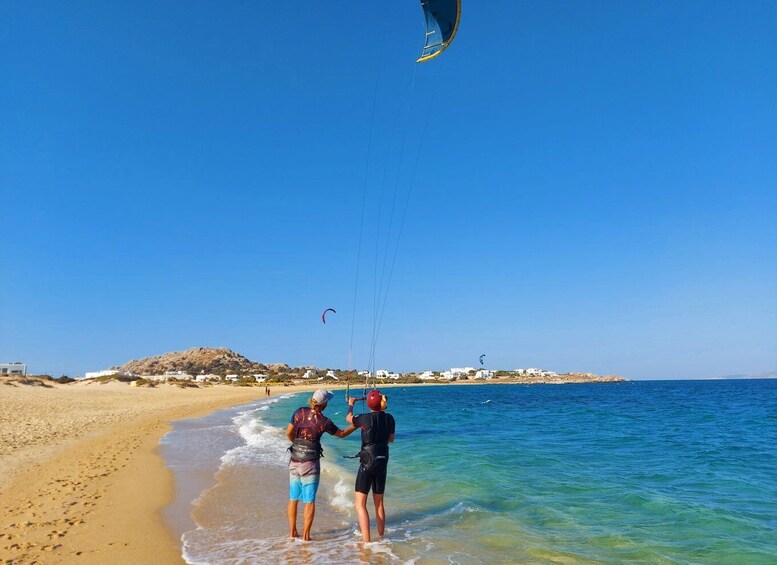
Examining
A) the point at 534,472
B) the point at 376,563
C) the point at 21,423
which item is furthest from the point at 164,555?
the point at 21,423

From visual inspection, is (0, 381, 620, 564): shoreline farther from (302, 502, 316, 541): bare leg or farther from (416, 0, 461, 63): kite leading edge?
(416, 0, 461, 63): kite leading edge

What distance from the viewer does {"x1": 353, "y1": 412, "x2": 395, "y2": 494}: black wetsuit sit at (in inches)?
270

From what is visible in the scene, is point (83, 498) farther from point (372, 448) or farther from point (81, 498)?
point (372, 448)

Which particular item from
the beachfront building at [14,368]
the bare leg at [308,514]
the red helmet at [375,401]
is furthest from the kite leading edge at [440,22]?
the beachfront building at [14,368]

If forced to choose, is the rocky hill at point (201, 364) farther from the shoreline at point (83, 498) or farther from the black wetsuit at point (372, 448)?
the black wetsuit at point (372, 448)

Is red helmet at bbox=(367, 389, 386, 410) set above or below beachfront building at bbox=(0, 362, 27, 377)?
below

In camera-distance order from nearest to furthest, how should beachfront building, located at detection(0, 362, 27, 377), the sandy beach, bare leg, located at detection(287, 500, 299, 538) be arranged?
the sandy beach < bare leg, located at detection(287, 500, 299, 538) < beachfront building, located at detection(0, 362, 27, 377)

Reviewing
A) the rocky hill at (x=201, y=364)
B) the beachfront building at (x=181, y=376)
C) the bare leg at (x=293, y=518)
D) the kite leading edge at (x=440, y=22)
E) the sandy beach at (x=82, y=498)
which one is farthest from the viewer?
the rocky hill at (x=201, y=364)

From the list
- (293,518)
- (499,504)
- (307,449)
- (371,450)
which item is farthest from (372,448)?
(499,504)

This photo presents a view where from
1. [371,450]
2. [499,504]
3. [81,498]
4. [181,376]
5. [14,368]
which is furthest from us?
[181,376]

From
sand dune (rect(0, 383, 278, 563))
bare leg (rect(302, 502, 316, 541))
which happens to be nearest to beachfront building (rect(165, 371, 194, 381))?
sand dune (rect(0, 383, 278, 563))

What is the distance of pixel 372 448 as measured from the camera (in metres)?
6.86

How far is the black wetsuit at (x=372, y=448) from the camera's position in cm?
686

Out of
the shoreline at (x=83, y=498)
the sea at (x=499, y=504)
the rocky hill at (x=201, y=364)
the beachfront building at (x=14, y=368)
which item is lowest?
the sea at (x=499, y=504)
